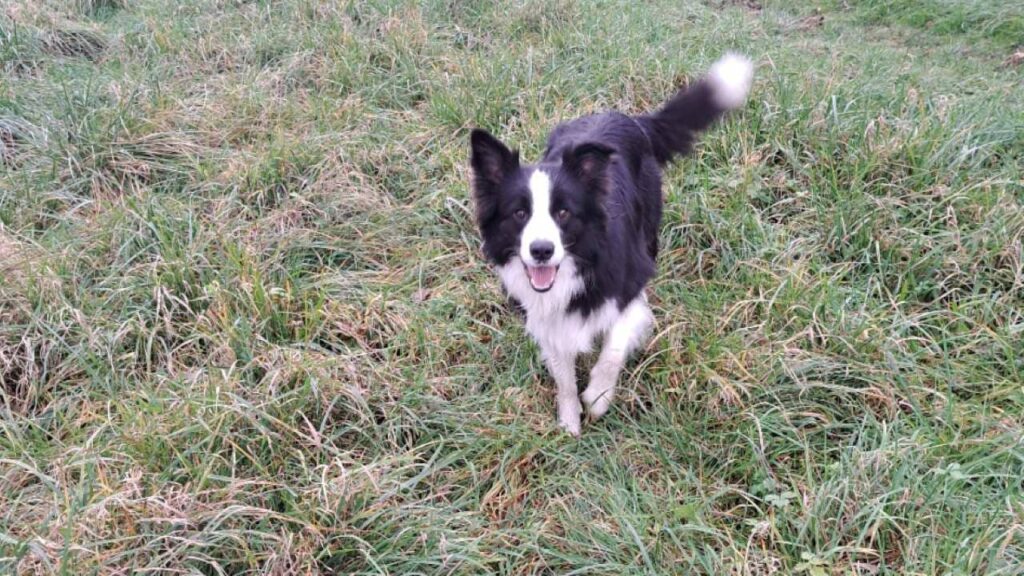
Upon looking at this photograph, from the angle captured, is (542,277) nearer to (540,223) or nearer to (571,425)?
(540,223)

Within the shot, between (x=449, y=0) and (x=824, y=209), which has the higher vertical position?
(x=449, y=0)

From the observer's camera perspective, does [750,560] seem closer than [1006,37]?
Yes

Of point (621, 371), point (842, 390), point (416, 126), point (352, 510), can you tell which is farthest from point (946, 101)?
point (352, 510)

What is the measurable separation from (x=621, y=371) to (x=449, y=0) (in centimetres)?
442

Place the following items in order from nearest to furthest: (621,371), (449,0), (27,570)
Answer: (27,570) → (621,371) → (449,0)

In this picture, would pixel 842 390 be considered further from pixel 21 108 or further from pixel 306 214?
pixel 21 108

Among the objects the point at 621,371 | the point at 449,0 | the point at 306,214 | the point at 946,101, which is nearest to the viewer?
the point at 621,371

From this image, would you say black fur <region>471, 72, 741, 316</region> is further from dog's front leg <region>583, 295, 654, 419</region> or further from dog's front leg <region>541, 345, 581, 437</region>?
dog's front leg <region>541, 345, 581, 437</region>

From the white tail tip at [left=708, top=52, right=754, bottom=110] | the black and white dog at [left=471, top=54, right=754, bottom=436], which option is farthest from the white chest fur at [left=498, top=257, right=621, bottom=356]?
the white tail tip at [left=708, top=52, right=754, bottom=110]

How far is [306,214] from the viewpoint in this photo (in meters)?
3.59

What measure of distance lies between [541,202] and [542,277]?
0.83 ft

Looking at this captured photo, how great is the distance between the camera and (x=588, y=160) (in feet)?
7.43

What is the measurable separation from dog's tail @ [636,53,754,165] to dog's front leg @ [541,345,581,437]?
1206 mm

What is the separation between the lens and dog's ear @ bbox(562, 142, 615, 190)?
2.23 metres
